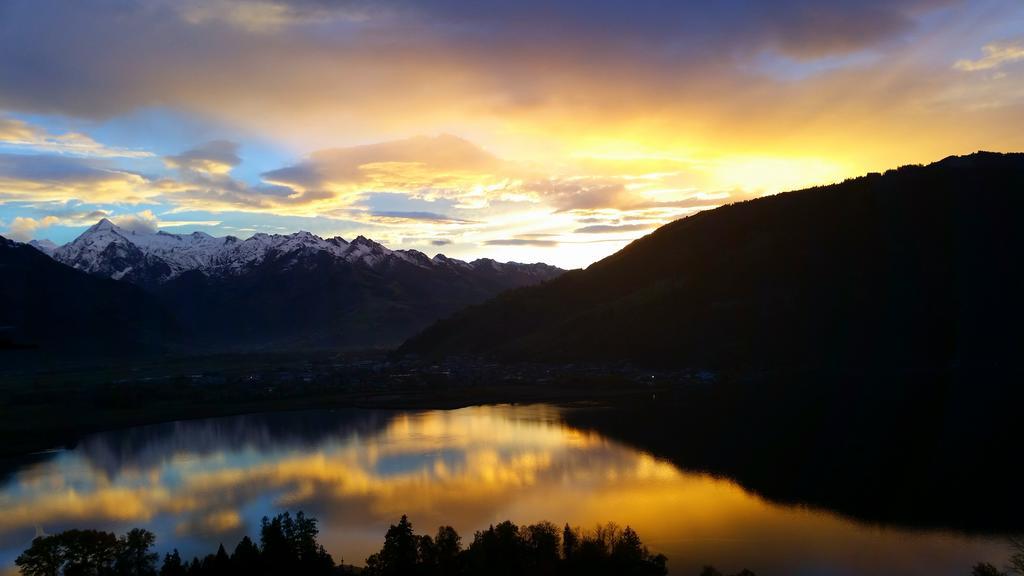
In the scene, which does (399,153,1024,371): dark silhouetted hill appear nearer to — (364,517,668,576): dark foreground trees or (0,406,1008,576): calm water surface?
(0,406,1008,576): calm water surface

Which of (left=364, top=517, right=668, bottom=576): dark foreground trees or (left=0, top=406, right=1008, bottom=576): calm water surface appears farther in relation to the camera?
(left=0, top=406, right=1008, bottom=576): calm water surface

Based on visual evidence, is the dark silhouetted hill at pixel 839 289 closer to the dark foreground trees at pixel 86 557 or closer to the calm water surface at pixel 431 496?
the calm water surface at pixel 431 496

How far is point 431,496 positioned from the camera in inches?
2101

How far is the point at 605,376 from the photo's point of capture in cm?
12350

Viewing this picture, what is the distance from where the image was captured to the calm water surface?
134 feet

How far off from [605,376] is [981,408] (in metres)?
54.9

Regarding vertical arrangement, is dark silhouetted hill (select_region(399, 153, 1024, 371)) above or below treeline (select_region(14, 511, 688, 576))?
above

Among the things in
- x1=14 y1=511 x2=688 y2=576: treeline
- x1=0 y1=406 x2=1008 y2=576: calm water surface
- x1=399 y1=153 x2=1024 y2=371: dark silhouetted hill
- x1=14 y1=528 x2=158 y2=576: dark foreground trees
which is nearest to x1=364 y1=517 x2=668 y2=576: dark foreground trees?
x1=14 y1=511 x2=688 y2=576: treeline

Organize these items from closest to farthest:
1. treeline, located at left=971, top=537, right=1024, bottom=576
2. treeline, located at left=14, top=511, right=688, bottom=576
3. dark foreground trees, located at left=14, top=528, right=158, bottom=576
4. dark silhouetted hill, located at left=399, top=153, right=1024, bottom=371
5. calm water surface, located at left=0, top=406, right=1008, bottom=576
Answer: treeline, located at left=971, top=537, right=1024, bottom=576 < treeline, located at left=14, top=511, right=688, bottom=576 < dark foreground trees, located at left=14, top=528, right=158, bottom=576 < calm water surface, located at left=0, top=406, right=1008, bottom=576 < dark silhouetted hill, located at left=399, top=153, right=1024, bottom=371

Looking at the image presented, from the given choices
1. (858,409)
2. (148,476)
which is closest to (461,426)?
(148,476)

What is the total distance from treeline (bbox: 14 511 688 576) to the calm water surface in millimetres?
3512

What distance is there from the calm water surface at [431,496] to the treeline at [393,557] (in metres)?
3.51

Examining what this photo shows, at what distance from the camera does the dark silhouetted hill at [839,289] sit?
130625mm

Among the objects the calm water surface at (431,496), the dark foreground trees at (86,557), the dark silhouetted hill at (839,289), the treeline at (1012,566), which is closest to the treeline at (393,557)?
the dark foreground trees at (86,557)
